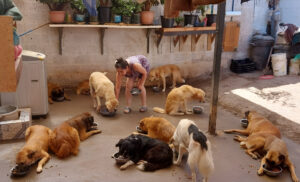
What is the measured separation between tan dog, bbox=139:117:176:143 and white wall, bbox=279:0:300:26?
9171mm

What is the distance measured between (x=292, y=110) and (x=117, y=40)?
5.30 m

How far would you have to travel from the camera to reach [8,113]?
5.04 meters

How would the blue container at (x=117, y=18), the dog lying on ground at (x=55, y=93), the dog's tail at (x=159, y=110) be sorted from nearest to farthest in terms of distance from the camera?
the dog's tail at (x=159, y=110)
the dog lying on ground at (x=55, y=93)
the blue container at (x=117, y=18)

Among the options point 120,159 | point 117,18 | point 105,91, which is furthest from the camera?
point 117,18

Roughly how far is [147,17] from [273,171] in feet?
18.4

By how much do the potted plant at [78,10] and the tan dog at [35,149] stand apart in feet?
12.6

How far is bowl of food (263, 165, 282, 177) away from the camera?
3998 mm

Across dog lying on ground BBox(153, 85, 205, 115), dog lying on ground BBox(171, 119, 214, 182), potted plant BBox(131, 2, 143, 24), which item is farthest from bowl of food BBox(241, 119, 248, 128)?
potted plant BBox(131, 2, 143, 24)

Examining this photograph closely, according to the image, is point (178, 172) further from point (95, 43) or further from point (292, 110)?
point (95, 43)

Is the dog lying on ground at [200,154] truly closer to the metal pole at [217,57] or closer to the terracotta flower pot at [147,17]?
the metal pole at [217,57]

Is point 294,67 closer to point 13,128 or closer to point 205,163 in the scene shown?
point 205,163

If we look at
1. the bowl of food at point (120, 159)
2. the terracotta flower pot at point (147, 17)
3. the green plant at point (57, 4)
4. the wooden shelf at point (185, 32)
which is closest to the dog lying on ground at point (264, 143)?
the bowl of food at point (120, 159)

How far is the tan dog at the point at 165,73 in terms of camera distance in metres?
8.46

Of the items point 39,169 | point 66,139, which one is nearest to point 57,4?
point 66,139
